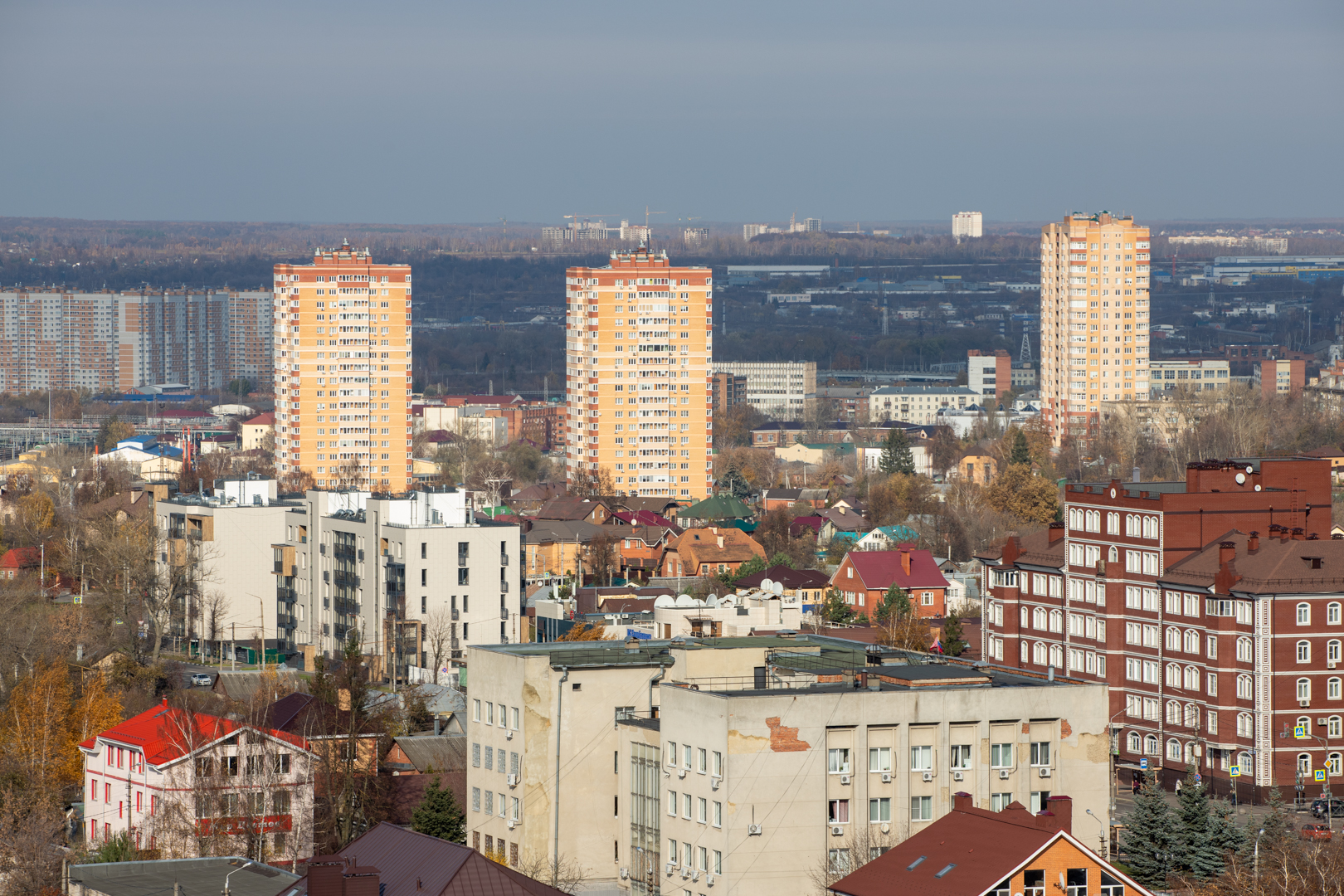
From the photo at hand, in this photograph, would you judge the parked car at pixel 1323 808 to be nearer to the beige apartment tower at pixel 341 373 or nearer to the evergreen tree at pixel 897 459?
the evergreen tree at pixel 897 459

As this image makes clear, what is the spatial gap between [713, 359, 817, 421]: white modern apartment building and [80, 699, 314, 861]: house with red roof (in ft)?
484

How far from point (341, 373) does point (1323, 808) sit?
70050 millimetres

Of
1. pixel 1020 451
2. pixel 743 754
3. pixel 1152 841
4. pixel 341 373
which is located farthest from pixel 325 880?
pixel 341 373

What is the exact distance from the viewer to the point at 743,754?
25234 millimetres

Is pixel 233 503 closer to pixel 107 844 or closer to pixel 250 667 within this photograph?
pixel 250 667

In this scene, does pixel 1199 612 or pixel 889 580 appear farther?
pixel 889 580

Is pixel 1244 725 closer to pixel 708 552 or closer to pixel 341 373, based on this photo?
pixel 708 552

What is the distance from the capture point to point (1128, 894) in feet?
70.3

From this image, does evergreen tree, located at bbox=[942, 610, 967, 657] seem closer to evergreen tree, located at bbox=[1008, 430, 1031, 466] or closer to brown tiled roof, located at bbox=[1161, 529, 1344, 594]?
brown tiled roof, located at bbox=[1161, 529, 1344, 594]

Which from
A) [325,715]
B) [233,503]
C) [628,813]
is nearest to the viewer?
[628,813]

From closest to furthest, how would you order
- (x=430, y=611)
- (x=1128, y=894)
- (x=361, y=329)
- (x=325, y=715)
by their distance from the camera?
(x=1128, y=894) < (x=325, y=715) < (x=430, y=611) < (x=361, y=329)

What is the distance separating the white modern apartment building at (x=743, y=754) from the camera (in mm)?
25359

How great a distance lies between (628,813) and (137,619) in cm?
3075

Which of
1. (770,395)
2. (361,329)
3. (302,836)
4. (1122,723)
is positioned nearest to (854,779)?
(302,836)
